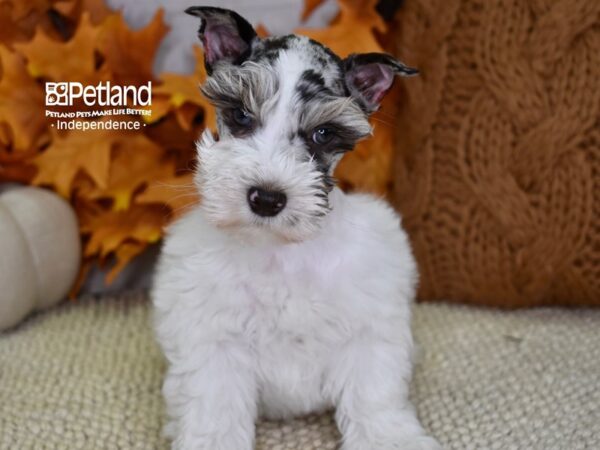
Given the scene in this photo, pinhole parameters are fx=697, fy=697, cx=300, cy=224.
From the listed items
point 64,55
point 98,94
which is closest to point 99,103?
point 98,94

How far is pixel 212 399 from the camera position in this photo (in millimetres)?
1330

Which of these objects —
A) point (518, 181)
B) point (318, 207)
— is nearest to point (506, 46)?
point (518, 181)

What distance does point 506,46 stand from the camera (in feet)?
6.14

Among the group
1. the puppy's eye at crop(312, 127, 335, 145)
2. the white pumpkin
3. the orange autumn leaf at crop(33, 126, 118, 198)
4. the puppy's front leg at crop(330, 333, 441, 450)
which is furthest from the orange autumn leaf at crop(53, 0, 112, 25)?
the puppy's front leg at crop(330, 333, 441, 450)

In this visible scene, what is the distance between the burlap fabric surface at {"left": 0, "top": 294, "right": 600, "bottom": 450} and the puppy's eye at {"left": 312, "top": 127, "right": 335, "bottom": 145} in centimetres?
61

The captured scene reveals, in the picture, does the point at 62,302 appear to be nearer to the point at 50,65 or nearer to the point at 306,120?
the point at 50,65

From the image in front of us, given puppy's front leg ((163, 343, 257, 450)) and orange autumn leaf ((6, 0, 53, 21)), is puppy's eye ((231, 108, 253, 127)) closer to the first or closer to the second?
puppy's front leg ((163, 343, 257, 450))

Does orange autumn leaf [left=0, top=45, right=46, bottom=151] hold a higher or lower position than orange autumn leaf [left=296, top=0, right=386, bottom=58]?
lower

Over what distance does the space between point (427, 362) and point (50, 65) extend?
4.37ft

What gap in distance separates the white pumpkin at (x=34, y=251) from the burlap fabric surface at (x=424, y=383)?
0.08m

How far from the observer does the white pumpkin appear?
5.96ft

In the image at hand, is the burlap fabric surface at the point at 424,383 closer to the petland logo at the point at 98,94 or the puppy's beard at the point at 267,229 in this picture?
the puppy's beard at the point at 267,229

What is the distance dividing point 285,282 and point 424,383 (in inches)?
18.6

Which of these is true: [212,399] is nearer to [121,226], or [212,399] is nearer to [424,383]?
[424,383]
